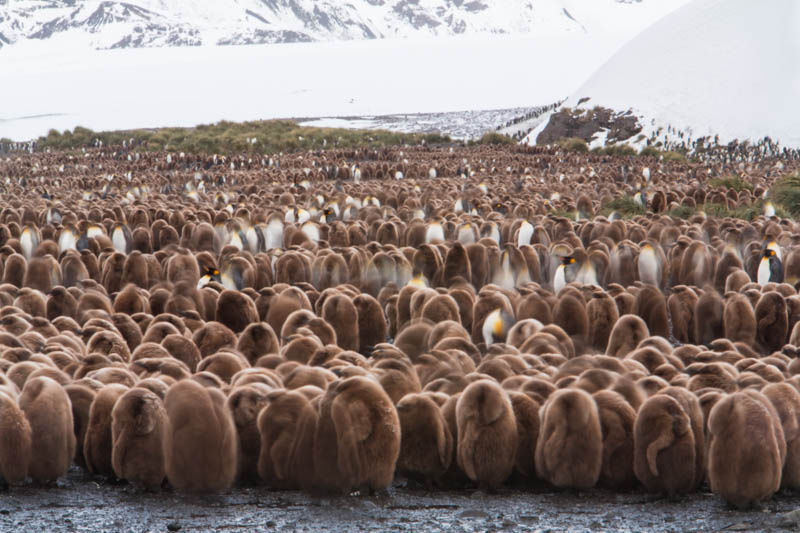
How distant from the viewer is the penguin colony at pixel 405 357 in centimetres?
396

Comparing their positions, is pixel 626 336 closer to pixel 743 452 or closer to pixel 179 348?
pixel 743 452

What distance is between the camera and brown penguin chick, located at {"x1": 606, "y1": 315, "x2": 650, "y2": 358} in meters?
5.84

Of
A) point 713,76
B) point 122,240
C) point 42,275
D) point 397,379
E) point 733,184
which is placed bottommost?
point 397,379

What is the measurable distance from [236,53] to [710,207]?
97197 millimetres

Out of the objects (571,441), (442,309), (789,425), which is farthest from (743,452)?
(442,309)

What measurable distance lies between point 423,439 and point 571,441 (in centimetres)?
73

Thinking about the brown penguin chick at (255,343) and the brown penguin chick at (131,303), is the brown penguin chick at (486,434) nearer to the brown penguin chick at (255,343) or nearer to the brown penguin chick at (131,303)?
the brown penguin chick at (255,343)

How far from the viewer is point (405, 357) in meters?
5.07

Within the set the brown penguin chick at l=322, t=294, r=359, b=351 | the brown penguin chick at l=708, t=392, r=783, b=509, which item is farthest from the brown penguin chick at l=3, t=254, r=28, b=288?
the brown penguin chick at l=708, t=392, r=783, b=509

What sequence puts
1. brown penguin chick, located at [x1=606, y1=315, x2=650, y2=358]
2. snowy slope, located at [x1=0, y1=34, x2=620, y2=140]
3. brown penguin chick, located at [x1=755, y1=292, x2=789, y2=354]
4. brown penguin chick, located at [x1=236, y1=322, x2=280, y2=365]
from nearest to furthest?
brown penguin chick, located at [x1=236, y1=322, x2=280, y2=365] < brown penguin chick, located at [x1=606, y1=315, x2=650, y2=358] < brown penguin chick, located at [x1=755, y1=292, x2=789, y2=354] < snowy slope, located at [x1=0, y1=34, x2=620, y2=140]

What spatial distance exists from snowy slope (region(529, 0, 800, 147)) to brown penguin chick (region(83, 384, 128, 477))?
32.2 meters

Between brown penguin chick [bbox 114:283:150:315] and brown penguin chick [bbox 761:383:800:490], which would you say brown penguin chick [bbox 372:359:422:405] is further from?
brown penguin chick [bbox 114:283:150:315]

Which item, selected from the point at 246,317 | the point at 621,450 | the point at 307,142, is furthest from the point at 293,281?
the point at 307,142

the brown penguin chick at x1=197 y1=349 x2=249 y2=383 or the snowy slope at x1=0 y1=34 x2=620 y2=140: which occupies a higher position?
the snowy slope at x1=0 y1=34 x2=620 y2=140
